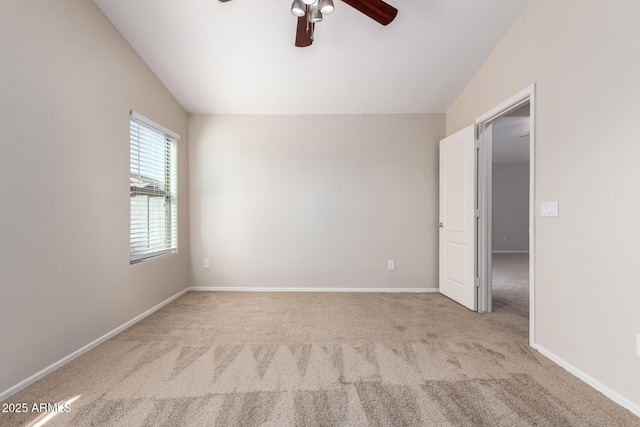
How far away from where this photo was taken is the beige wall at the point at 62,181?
5.62 ft

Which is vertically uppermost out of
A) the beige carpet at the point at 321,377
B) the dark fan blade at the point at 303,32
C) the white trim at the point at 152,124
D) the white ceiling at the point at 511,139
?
the white ceiling at the point at 511,139

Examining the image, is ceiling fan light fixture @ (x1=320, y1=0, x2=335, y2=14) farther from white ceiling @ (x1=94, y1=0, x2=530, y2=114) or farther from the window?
the window

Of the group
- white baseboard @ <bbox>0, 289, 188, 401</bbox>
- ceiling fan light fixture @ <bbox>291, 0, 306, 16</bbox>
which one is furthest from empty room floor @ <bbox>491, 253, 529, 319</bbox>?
white baseboard @ <bbox>0, 289, 188, 401</bbox>

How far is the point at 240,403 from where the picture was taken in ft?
5.29

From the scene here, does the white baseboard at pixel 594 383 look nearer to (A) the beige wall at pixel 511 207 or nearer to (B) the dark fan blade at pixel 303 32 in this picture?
(B) the dark fan blade at pixel 303 32

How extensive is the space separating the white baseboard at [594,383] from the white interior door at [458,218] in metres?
1.00

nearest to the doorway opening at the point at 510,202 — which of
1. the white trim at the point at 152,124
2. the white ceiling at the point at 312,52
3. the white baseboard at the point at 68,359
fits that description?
the white ceiling at the point at 312,52

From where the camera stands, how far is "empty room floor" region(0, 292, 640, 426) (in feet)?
4.96

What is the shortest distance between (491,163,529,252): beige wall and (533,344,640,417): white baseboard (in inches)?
272

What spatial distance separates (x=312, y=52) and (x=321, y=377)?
111 inches

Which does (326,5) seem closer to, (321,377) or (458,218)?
(321,377)

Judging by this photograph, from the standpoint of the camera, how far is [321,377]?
1859 millimetres

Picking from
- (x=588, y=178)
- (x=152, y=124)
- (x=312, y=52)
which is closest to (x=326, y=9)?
(x=312, y=52)

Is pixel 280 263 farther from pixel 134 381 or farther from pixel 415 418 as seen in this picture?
pixel 415 418
